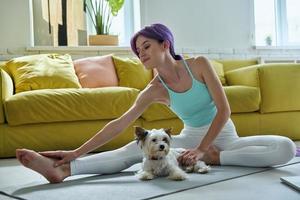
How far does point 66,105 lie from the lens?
2.79m

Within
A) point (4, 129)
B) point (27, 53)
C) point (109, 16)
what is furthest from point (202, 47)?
point (4, 129)

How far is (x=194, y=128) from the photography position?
2.01 metres

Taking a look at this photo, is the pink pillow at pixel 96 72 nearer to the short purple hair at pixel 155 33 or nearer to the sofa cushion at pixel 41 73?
the sofa cushion at pixel 41 73

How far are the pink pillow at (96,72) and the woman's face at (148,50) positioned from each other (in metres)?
1.62

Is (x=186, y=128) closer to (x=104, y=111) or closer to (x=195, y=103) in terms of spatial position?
(x=195, y=103)

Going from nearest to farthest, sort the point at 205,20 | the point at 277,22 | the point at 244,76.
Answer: the point at 244,76, the point at 205,20, the point at 277,22

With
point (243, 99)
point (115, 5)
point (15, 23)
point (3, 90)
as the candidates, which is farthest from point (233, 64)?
point (3, 90)

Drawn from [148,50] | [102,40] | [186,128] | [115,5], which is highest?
[115,5]

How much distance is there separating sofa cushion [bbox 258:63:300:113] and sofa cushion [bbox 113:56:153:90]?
2.93 ft

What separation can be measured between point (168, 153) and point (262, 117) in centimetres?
158

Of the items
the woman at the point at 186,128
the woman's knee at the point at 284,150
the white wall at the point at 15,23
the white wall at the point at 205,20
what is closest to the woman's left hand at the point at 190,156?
the woman at the point at 186,128

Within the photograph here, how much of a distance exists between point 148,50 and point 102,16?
2463mm

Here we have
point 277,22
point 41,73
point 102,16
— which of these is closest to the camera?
point 41,73

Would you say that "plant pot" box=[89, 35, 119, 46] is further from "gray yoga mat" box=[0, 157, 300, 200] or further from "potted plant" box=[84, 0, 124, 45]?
"gray yoga mat" box=[0, 157, 300, 200]
